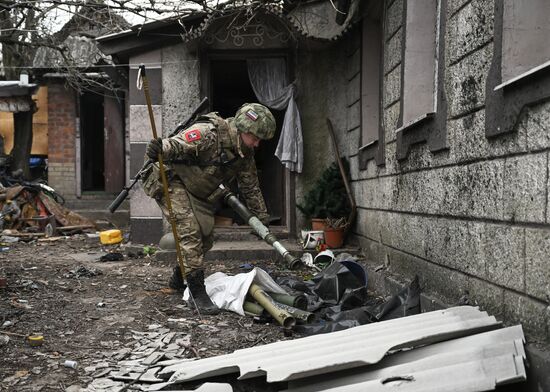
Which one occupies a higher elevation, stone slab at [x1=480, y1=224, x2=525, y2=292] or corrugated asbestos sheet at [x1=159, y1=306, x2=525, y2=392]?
stone slab at [x1=480, y1=224, x2=525, y2=292]

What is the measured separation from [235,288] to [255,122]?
1650 millimetres

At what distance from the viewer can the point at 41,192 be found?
11.1 metres

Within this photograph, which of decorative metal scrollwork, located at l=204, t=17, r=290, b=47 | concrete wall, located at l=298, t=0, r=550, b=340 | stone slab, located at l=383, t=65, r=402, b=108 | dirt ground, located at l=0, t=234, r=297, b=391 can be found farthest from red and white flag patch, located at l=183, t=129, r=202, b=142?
decorative metal scrollwork, located at l=204, t=17, r=290, b=47

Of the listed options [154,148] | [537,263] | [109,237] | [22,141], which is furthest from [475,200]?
[22,141]

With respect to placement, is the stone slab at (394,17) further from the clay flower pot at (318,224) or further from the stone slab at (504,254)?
the clay flower pot at (318,224)

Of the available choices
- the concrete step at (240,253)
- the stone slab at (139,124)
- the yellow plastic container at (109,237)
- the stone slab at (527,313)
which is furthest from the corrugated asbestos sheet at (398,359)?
the yellow plastic container at (109,237)

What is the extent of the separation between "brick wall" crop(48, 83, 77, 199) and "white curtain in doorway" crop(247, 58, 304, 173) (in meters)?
6.55

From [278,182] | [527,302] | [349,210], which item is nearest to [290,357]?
[527,302]

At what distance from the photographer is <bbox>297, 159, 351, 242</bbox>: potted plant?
24.3 ft

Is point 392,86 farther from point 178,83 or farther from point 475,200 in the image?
point 178,83

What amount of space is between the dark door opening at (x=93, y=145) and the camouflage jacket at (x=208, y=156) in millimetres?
10200

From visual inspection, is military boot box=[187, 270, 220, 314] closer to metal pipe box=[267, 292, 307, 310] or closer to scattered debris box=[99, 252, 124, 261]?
metal pipe box=[267, 292, 307, 310]

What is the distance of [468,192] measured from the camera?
3312 mm

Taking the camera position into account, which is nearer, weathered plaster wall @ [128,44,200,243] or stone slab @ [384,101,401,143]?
stone slab @ [384,101,401,143]
